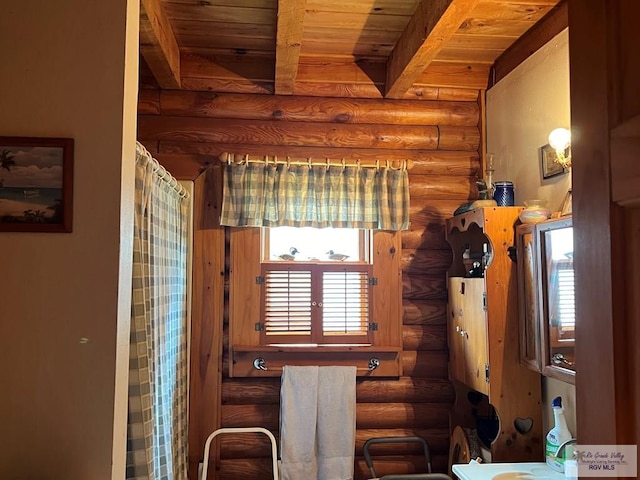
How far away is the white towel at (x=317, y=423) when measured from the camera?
2.64 meters

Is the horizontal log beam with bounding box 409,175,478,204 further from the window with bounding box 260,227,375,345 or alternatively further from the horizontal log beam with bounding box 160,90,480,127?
the window with bounding box 260,227,375,345

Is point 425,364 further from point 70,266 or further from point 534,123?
point 70,266

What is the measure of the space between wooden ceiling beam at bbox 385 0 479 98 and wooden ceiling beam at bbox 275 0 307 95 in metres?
0.53

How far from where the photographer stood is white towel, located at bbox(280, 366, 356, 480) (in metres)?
2.64

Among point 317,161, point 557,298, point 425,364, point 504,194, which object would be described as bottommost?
point 425,364

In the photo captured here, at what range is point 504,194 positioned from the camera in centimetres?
247

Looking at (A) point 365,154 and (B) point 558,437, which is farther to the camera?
(A) point 365,154

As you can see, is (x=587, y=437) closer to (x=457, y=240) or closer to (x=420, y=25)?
(x=420, y=25)

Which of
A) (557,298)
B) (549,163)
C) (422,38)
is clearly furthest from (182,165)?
(557,298)

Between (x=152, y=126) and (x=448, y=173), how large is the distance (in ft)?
5.50

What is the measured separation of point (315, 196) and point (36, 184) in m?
1.62

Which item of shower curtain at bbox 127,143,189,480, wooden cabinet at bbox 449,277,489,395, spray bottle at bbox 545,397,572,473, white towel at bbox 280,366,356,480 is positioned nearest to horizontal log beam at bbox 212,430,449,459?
white towel at bbox 280,366,356,480

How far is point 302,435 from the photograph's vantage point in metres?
2.66

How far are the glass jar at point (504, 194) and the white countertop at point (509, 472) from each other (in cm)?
115
